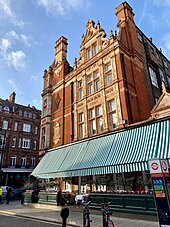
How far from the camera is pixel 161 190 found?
190 inches

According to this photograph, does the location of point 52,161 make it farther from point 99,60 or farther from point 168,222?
point 168,222

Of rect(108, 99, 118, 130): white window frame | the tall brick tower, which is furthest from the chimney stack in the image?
rect(108, 99, 118, 130): white window frame

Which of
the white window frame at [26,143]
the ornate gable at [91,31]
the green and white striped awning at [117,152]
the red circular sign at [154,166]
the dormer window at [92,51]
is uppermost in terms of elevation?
the ornate gable at [91,31]

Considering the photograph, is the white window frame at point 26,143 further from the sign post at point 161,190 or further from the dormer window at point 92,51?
the sign post at point 161,190

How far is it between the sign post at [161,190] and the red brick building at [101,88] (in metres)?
6.73

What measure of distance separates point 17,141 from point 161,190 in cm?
3949

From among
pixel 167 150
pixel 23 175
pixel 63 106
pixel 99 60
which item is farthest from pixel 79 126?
pixel 23 175

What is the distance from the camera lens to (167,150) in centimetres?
859

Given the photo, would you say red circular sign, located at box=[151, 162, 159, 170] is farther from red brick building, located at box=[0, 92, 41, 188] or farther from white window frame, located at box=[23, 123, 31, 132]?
white window frame, located at box=[23, 123, 31, 132]

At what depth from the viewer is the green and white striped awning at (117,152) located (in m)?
9.21

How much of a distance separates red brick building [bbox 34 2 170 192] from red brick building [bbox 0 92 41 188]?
66.4 feet

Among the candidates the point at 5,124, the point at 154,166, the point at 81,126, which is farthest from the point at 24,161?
the point at 154,166

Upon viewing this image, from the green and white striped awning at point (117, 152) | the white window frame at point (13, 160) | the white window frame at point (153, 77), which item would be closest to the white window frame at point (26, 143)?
the white window frame at point (13, 160)

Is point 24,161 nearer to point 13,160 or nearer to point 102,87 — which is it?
point 13,160
